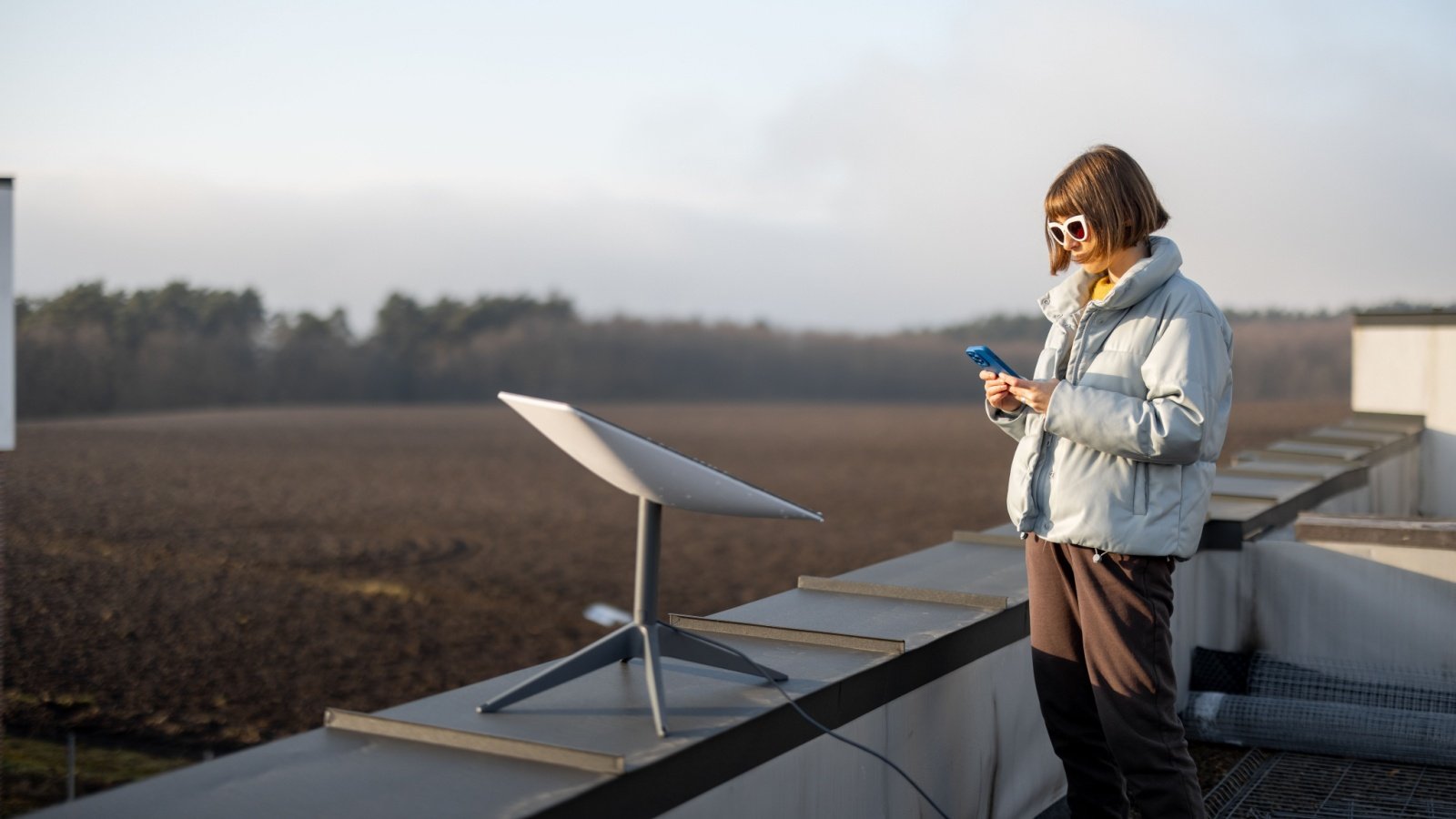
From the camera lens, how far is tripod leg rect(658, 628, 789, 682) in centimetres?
203

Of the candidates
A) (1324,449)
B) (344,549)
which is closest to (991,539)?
(1324,449)

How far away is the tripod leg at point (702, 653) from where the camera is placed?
203 cm

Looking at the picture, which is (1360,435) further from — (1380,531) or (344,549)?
(344,549)

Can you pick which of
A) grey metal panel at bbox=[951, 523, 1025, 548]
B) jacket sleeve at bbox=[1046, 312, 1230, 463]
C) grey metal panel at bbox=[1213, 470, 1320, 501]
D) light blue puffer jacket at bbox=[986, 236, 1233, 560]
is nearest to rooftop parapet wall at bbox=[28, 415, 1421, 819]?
grey metal panel at bbox=[951, 523, 1025, 548]

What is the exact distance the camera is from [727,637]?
2617 mm

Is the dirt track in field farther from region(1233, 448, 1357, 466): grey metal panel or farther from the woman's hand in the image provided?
the woman's hand

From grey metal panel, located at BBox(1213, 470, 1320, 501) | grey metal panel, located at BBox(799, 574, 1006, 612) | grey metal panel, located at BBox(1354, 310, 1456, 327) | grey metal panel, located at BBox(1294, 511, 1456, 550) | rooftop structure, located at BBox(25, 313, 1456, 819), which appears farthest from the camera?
grey metal panel, located at BBox(1354, 310, 1456, 327)

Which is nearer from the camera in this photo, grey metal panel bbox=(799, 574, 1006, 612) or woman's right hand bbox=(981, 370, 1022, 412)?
woman's right hand bbox=(981, 370, 1022, 412)

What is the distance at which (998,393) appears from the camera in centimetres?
229

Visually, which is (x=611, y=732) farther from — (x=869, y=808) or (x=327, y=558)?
(x=327, y=558)

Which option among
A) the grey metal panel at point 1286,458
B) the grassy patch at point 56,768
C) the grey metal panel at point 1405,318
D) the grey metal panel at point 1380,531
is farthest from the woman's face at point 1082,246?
the grey metal panel at point 1405,318

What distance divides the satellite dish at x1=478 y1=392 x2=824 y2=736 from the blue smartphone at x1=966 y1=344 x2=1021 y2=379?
561 millimetres

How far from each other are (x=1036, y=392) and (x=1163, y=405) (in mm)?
222

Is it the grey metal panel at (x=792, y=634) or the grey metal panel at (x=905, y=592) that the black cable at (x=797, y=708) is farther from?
the grey metal panel at (x=905, y=592)
